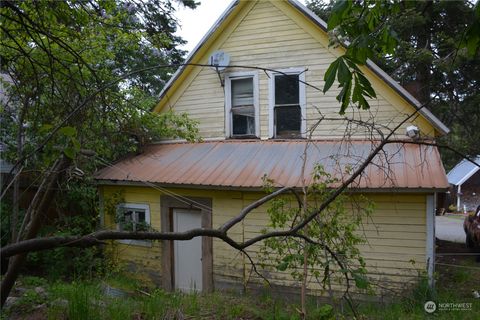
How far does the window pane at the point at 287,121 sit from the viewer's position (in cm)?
957

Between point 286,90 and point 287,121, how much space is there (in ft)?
2.56

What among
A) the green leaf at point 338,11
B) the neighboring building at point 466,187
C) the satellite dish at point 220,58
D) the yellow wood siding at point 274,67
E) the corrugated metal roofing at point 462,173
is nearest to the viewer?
the green leaf at point 338,11

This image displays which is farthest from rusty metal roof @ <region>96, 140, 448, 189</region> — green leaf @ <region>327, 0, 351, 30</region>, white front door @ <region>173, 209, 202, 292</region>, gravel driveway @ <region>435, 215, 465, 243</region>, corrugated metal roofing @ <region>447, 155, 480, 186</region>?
corrugated metal roofing @ <region>447, 155, 480, 186</region>

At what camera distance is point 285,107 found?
9.66m

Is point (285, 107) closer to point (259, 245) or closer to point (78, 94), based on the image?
point (259, 245)

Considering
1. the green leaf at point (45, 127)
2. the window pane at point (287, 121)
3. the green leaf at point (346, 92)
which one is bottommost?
the green leaf at point (45, 127)

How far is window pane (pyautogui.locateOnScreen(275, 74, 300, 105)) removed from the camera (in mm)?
9617

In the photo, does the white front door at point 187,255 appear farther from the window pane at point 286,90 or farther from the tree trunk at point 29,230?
the tree trunk at point 29,230

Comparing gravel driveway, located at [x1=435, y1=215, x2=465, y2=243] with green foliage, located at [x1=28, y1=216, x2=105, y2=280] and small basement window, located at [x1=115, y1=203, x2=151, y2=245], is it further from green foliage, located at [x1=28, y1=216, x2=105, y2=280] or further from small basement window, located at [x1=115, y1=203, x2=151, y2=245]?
green foliage, located at [x1=28, y1=216, x2=105, y2=280]

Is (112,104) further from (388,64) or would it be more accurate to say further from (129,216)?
(388,64)

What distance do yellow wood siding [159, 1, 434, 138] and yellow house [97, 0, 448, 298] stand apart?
0.03 metres

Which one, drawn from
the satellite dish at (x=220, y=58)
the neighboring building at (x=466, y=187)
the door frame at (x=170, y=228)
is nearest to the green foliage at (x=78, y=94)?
the satellite dish at (x=220, y=58)

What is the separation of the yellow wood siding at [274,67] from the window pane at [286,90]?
0.92 ft

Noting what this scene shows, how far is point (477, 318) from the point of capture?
19.5 feet
